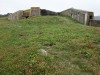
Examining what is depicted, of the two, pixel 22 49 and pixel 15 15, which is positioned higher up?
pixel 15 15

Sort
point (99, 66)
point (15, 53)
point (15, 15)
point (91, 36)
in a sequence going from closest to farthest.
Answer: point (99, 66), point (15, 53), point (91, 36), point (15, 15)

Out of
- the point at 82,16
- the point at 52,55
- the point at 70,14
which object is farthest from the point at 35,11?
the point at 52,55

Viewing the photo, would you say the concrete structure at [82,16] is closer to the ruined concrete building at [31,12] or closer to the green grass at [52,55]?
the ruined concrete building at [31,12]

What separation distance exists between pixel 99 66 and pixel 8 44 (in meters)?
5.95

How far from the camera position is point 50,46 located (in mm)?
13562

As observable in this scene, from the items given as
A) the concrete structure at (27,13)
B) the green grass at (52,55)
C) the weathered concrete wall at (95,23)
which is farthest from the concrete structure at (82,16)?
the green grass at (52,55)

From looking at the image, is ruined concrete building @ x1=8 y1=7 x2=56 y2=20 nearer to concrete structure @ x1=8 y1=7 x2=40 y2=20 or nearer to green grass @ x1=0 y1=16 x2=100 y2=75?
concrete structure @ x1=8 y1=7 x2=40 y2=20

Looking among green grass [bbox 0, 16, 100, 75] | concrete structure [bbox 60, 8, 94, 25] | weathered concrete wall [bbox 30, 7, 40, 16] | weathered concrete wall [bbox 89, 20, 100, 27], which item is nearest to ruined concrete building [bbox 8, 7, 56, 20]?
weathered concrete wall [bbox 30, 7, 40, 16]

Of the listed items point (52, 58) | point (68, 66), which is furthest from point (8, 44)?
point (68, 66)

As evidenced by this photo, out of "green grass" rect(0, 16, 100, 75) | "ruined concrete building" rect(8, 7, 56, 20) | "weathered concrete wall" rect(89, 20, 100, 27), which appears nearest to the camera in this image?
"green grass" rect(0, 16, 100, 75)

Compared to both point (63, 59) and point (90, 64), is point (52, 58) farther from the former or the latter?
point (90, 64)

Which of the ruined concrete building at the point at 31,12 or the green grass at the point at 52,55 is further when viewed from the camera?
the ruined concrete building at the point at 31,12

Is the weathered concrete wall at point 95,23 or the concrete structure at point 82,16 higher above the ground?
the concrete structure at point 82,16

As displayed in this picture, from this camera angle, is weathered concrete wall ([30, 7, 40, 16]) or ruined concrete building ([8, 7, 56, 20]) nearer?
weathered concrete wall ([30, 7, 40, 16])
